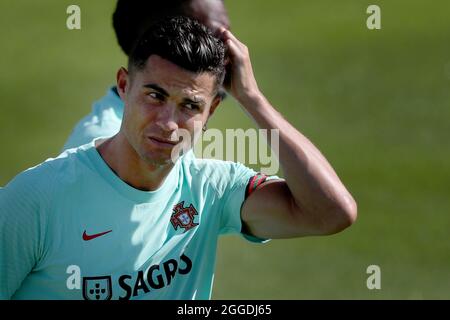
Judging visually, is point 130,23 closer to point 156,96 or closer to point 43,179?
point 156,96

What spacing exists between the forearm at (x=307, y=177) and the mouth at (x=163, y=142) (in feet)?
1.65

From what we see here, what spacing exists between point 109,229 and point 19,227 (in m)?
0.42

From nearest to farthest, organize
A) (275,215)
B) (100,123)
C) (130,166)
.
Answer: (130,166)
(275,215)
(100,123)

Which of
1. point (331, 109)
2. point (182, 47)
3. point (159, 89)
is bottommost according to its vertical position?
point (159, 89)

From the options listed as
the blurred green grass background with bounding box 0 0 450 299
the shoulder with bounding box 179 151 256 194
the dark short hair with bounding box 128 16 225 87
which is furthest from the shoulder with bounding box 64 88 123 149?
the blurred green grass background with bounding box 0 0 450 299

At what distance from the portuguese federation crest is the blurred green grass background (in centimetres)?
352

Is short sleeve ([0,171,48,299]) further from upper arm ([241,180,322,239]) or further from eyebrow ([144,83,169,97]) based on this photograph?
upper arm ([241,180,322,239])

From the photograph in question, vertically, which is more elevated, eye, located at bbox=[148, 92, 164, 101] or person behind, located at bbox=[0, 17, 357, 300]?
eye, located at bbox=[148, 92, 164, 101]

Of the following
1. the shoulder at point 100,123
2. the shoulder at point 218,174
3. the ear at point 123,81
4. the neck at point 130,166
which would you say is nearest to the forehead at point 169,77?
the ear at point 123,81

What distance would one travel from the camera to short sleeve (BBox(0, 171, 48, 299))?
4.33 metres

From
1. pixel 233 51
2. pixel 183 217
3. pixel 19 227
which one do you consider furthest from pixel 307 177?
pixel 19 227

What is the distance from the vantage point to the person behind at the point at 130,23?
5.34 metres

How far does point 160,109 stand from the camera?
4539 mm

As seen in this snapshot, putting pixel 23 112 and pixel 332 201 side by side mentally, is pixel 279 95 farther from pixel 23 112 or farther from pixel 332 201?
pixel 332 201
